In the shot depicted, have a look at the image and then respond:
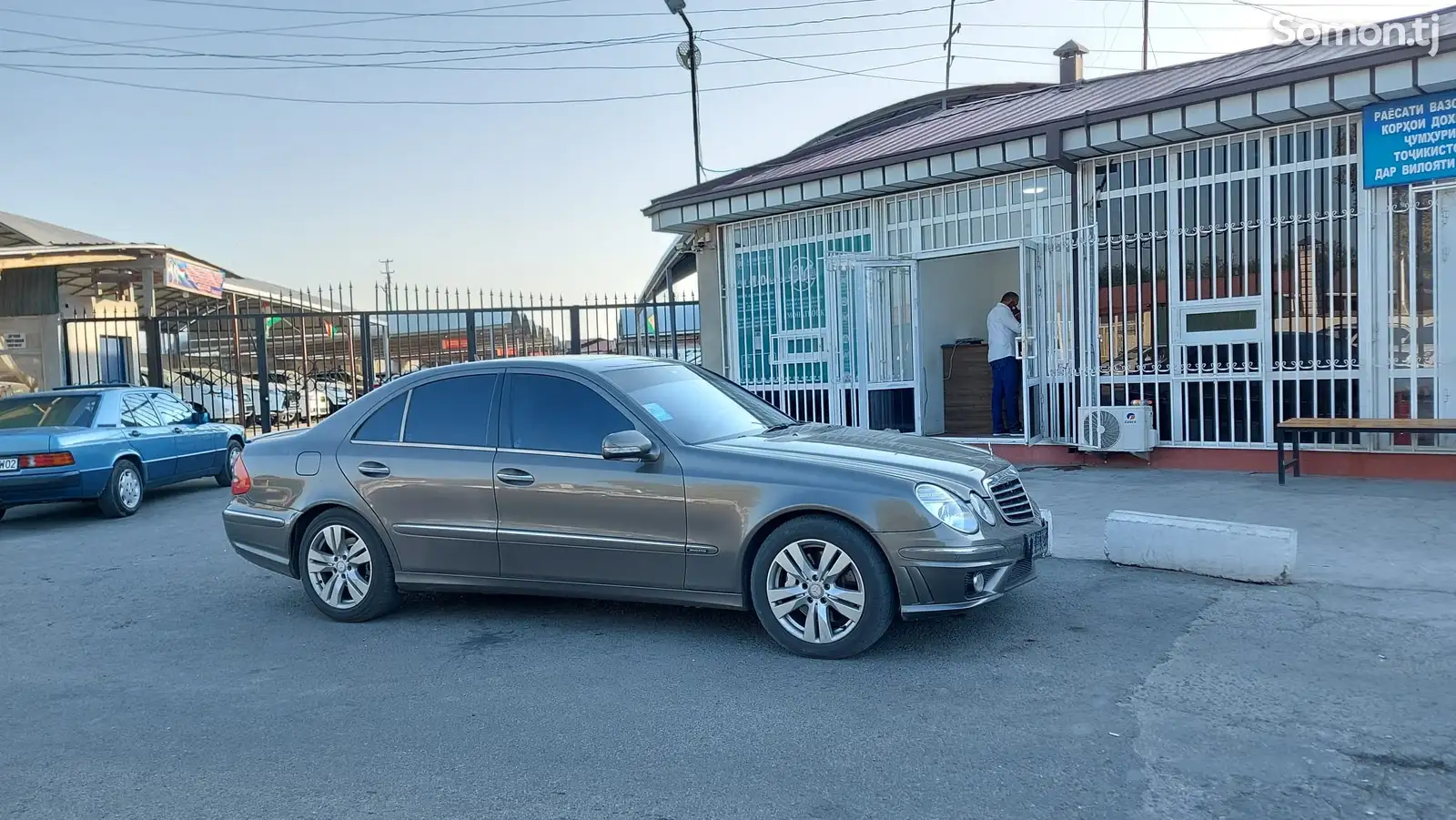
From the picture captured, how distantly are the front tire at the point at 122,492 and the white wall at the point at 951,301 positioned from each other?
348 inches

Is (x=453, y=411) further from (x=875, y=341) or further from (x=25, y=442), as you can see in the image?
(x=875, y=341)

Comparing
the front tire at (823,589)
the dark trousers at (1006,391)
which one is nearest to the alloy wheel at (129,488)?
the front tire at (823,589)

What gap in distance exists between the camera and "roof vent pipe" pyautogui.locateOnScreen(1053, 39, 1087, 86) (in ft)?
45.9

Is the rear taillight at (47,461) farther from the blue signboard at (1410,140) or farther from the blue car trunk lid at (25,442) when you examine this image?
the blue signboard at (1410,140)

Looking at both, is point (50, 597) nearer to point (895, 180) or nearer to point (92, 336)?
point (895, 180)

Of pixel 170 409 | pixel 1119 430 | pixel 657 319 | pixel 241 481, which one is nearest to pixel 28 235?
pixel 170 409

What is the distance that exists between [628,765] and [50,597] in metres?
5.47

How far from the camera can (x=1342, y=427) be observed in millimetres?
8844

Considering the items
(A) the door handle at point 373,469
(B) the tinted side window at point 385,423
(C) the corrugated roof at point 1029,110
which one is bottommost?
(A) the door handle at point 373,469

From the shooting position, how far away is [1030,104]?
1292 cm

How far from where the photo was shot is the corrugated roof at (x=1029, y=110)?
32.0ft

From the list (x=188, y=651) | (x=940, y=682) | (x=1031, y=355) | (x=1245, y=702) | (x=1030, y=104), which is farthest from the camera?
(x=1030, y=104)

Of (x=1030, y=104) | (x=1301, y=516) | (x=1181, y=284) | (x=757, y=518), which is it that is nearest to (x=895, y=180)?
(x=1030, y=104)

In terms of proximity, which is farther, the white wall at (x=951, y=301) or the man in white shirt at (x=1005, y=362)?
the white wall at (x=951, y=301)
